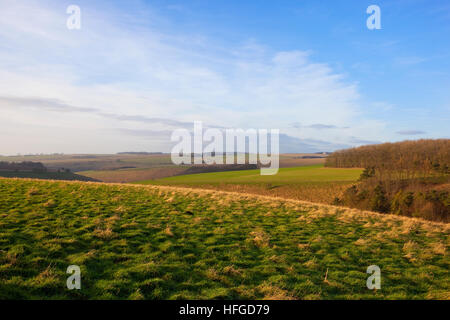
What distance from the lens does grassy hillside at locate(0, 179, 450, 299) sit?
22.5ft

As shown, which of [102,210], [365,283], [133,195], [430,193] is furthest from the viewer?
[430,193]

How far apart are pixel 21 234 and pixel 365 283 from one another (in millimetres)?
12333

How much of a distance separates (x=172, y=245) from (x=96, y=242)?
290 centimetres

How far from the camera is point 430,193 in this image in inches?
1556

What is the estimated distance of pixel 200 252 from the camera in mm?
9664

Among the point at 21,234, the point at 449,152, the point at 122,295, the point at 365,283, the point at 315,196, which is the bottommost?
the point at 315,196

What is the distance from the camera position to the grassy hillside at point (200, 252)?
6.87m

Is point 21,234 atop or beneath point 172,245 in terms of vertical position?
atop
